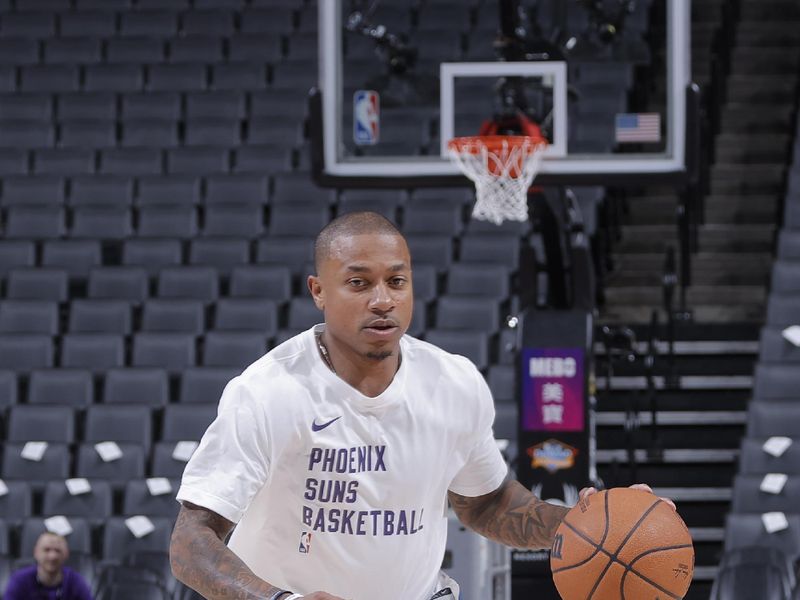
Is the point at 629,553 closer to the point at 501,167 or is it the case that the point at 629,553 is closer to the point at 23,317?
the point at 501,167

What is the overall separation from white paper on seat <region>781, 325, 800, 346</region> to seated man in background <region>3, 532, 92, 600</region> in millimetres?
4503

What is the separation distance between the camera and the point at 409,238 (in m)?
10.4

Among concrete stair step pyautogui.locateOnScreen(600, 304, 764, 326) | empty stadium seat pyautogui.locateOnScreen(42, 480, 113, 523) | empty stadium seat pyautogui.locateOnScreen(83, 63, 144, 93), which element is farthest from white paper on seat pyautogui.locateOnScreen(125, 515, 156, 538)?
empty stadium seat pyautogui.locateOnScreen(83, 63, 144, 93)

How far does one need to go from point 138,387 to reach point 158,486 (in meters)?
1.00

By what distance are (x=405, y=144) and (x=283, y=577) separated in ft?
13.5

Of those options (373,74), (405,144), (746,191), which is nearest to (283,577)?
(405,144)

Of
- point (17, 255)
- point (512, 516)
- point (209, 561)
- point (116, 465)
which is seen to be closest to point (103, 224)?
point (17, 255)

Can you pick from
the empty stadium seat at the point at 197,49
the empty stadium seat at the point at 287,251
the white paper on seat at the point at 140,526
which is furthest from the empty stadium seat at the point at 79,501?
the empty stadium seat at the point at 197,49

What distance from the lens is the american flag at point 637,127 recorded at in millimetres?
7102

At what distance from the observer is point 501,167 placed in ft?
22.6

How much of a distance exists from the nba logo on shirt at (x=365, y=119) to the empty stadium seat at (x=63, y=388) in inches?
129

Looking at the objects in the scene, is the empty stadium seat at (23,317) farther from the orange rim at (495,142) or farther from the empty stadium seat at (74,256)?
the orange rim at (495,142)

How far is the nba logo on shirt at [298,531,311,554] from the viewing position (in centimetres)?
318

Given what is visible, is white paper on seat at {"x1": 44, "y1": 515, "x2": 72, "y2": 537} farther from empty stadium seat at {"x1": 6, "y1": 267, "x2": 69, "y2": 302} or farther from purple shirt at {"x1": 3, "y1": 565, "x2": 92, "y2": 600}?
empty stadium seat at {"x1": 6, "y1": 267, "x2": 69, "y2": 302}
